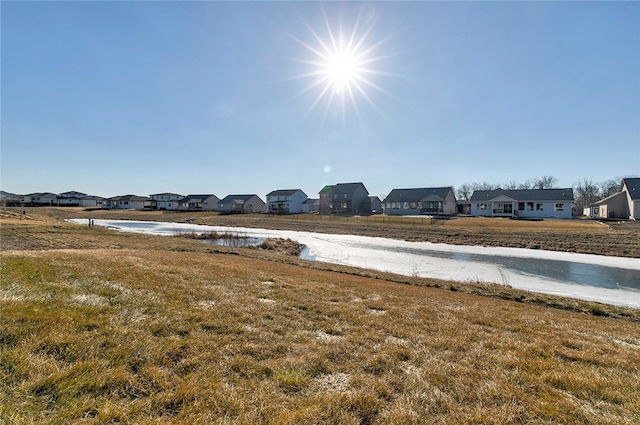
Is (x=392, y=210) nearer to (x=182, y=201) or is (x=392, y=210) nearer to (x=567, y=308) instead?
(x=567, y=308)

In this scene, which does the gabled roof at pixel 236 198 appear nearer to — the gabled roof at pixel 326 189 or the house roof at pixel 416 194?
the gabled roof at pixel 326 189

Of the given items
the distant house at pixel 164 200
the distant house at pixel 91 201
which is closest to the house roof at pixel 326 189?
the distant house at pixel 164 200

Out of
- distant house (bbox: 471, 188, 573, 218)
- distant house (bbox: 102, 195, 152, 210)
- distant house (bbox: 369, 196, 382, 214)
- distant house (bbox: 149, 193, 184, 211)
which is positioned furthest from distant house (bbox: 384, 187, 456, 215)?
distant house (bbox: 102, 195, 152, 210)

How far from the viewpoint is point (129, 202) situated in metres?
109

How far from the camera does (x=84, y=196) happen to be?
380ft

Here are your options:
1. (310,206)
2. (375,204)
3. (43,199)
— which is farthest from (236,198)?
(43,199)

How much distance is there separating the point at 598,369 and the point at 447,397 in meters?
2.74

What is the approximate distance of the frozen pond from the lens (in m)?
13.9

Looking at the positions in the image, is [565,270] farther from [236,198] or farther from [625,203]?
[236,198]

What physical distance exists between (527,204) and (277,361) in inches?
2536

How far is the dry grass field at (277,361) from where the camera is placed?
Answer: 2893 mm

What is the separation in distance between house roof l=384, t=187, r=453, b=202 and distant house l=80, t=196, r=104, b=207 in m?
116

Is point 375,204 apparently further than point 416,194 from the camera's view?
Yes

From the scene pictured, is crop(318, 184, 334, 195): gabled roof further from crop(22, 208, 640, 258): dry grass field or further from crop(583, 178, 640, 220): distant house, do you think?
crop(583, 178, 640, 220): distant house
